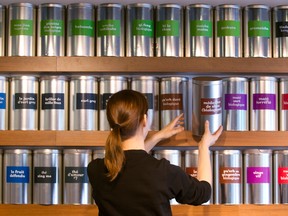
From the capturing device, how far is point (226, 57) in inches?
87.9

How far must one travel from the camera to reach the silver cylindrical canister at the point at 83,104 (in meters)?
2.21

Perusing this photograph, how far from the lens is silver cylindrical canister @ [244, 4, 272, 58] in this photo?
224 cm

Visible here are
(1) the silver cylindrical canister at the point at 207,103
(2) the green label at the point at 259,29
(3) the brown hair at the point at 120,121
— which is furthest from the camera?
(2) the green label at the point at 259,29

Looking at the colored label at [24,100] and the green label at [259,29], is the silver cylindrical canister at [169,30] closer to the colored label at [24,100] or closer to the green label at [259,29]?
the green label at [259,29]

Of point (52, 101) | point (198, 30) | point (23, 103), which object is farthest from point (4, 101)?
point (198, 30)

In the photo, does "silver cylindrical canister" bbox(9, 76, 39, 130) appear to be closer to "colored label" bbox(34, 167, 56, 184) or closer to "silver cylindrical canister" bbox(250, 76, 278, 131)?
"colored label" bbox(34, 167, 56, 184)

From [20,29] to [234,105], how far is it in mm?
904

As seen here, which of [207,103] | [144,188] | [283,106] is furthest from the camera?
[283,106]

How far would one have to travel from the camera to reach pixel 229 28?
2.23 metres

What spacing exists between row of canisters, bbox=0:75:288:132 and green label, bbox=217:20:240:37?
0.18 m

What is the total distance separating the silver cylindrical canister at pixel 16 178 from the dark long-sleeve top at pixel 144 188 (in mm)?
510

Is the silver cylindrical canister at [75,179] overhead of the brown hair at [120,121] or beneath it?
beneath

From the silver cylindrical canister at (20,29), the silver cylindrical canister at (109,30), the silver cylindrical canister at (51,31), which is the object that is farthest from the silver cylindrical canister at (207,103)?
the silver cylindrical canister at (20,29)

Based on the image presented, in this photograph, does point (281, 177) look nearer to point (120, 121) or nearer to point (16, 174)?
point (120, 121)
